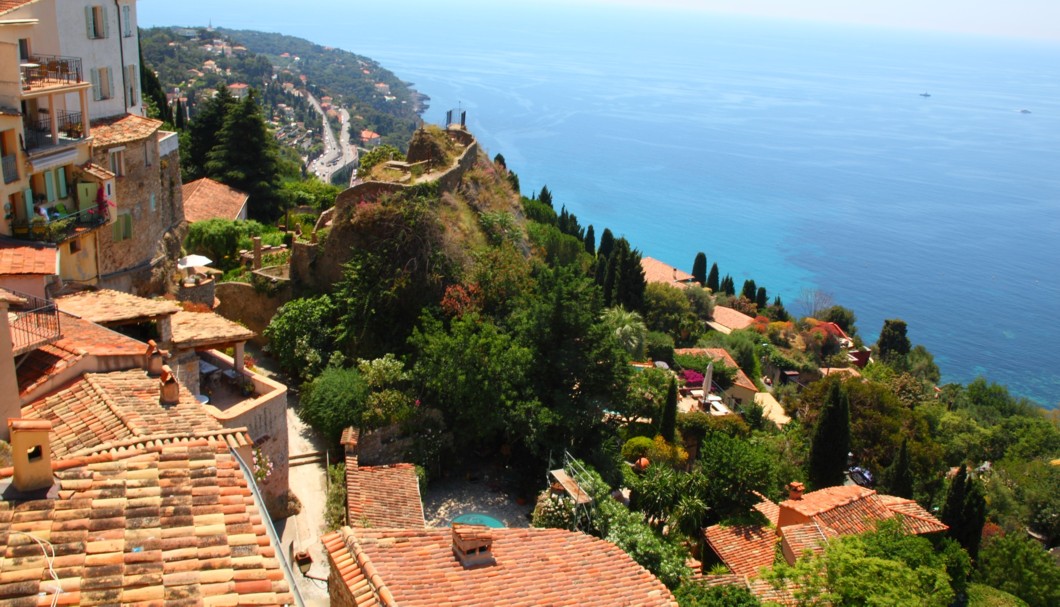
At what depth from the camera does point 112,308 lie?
14.2 metres

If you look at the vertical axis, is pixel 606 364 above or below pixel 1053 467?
above

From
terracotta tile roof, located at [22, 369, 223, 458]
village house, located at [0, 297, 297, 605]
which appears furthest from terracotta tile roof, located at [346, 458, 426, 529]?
village house, located at [0, 297, 297, 605]

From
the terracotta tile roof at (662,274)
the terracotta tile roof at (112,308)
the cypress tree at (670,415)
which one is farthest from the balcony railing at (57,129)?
the terracotta tile roof at (662,274)

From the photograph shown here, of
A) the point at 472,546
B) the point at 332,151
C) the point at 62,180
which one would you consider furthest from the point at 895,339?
the point at 332,151

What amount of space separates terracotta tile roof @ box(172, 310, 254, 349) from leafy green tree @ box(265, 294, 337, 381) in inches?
217

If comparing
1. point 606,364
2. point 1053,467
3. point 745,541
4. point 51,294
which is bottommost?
point 1053,467

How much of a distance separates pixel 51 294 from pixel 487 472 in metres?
9.83

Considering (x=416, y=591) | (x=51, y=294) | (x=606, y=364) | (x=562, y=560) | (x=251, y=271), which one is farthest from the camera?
(x=251, y=271)

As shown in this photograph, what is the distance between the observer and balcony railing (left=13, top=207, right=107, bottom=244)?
632 inches

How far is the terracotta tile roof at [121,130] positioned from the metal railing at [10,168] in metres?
2.89

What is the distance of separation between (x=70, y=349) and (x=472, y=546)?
19.9ft

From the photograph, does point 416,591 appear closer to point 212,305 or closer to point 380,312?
point 380,312

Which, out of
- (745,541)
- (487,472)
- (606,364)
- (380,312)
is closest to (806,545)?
(745,541)

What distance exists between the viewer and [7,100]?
15797mm
